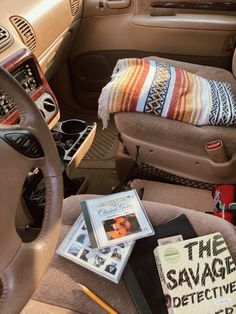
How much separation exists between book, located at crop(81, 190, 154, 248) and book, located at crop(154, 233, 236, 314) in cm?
8

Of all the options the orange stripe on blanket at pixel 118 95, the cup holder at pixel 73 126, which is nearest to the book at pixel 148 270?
the orange stripe on blanket at pixel 118 95

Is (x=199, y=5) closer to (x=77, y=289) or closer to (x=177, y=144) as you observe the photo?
(x=177, y=144)

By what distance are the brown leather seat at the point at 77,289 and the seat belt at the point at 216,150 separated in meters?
0.29

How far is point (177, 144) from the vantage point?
1.25m

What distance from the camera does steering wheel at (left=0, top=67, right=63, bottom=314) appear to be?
0.62m

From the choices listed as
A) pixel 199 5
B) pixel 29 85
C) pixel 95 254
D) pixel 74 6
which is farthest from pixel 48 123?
pixel 199 5

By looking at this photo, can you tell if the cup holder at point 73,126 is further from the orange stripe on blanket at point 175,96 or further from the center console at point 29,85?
the orange stripe on blanket at point 175,96

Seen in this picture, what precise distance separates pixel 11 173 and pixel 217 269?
1.55 feet

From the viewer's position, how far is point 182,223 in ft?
3.14

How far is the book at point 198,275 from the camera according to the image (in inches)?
31.5

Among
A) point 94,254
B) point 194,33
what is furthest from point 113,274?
point 194,33

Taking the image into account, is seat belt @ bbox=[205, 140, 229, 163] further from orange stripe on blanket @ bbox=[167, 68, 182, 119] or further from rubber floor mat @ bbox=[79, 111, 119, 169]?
rubber floor mat @ bbox=[79, 111, 119, 169]

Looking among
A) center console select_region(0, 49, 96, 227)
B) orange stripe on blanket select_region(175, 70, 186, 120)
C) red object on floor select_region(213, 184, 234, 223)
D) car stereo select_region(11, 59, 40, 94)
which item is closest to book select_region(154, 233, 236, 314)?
red object on floor select_region(213, 184, 234, 223)

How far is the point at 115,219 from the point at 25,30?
2.32 ft
